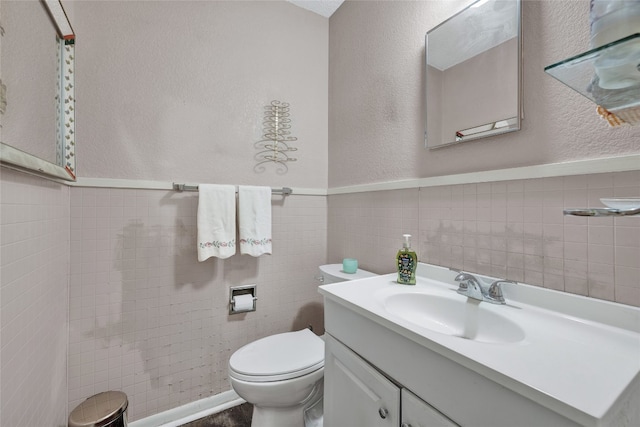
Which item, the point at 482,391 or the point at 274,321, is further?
the point at 274,321

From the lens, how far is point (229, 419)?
1381 millimetres

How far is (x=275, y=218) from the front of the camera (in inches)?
64.2

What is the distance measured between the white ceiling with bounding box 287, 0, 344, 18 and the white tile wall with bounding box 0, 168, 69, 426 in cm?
168

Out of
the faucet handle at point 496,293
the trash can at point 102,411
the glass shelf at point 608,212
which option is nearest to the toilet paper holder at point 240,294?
the trash can at point 102,411

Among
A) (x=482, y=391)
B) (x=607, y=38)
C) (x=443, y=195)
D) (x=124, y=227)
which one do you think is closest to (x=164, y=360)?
(x=124, y=227)

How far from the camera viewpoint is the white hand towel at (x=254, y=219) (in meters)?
1.45

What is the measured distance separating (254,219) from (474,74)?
1.22 m

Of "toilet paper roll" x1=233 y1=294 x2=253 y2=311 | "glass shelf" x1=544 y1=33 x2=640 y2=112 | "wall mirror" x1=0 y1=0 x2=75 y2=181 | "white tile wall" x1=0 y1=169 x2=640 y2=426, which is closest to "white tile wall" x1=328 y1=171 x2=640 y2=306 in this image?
"white tile wall" x1=0 y1=169 x2=640 y2=426

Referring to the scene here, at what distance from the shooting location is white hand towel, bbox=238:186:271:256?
1.45 metres

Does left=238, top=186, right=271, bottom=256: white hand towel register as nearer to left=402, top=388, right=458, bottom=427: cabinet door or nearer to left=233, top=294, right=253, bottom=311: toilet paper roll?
left=233, top=294, right=253, bottom=311: toilet paper roll

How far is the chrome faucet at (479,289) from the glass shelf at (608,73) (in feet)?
1.74

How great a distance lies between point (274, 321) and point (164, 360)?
0.60 meters

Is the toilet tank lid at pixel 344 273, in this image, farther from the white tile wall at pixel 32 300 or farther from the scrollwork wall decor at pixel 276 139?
the white tile wall at pixel 32 300

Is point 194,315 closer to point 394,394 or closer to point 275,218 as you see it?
point 275,218
